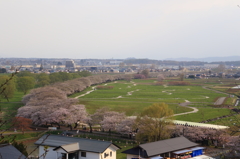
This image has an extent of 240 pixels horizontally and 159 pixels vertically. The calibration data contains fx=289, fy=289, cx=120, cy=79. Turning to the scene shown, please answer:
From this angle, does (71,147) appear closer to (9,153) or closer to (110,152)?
(110,152)

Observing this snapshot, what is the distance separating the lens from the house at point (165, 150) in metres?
20.5

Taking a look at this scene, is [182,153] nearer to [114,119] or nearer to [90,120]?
[114,119]

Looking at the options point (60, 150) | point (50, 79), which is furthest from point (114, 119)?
point (50, 79)

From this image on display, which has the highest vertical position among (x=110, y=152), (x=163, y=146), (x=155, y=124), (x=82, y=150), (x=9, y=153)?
(x=9, y=153)

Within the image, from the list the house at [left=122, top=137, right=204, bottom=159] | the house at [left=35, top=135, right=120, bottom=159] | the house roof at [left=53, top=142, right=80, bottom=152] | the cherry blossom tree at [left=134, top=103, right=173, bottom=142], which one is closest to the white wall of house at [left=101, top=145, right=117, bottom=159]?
the house at [left=35, top=135, right=120, bottom=159]

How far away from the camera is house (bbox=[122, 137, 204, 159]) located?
20.5 m

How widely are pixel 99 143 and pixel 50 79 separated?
202 ft

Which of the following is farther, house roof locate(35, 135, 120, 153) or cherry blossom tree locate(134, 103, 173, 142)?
cherry blossom tree locate(134, 103, 173, 142)

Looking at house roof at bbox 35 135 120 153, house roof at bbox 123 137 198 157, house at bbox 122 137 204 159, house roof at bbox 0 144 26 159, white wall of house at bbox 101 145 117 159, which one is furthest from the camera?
white wall of house at bbox 101 145 117 159

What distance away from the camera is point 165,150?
21125mm

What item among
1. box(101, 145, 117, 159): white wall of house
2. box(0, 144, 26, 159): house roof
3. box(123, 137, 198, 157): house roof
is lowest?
box(101, 145, 117, 159): white wall of house

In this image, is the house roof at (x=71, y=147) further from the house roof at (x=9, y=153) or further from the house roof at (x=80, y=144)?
the house roof at (x=9, y=153)

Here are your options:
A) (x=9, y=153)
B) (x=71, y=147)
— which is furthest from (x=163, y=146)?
(x=9, y=153)

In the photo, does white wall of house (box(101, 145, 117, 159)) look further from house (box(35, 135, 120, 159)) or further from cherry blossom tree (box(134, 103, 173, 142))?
cherry blossom tree (box(134, 103, 173, 142))
